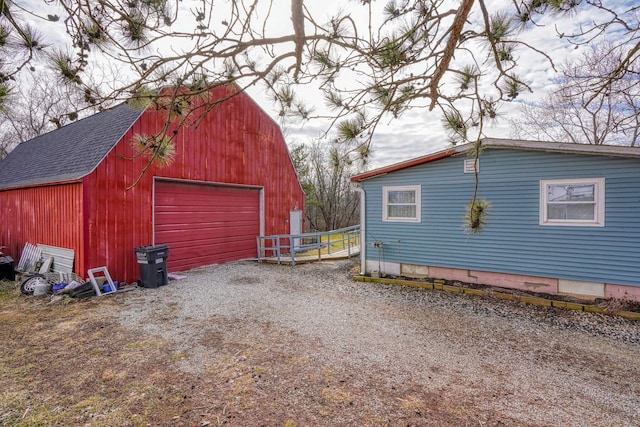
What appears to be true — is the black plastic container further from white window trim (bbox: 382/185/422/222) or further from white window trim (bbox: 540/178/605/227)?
white window trim (bbox: 540/178/605/227)

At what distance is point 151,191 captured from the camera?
25.1 ft

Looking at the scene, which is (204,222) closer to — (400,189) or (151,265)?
(151,265)

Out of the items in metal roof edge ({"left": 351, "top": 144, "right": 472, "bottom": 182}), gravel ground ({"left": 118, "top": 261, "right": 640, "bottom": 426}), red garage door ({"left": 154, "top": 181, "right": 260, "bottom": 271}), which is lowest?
gravel ground ({"left": 118, "top": 261, "right": 640, "bottom": 426})

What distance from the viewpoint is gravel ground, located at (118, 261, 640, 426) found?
272 centimetres

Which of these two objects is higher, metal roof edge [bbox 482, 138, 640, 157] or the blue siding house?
metal roof edge [bbox 482, 138, 640, 157]

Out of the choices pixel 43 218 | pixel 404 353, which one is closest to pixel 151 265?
pixel 43 218

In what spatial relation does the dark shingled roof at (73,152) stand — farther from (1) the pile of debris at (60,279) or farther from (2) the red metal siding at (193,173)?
(1) the pile of debris at (60,279)

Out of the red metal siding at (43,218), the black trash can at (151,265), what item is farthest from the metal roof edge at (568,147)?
the red metal siding at (43,218)

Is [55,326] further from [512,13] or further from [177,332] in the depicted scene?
[512,13]

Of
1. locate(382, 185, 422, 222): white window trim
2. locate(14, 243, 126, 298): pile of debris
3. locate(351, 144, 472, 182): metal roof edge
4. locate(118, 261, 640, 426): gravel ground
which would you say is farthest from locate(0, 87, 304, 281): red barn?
locate(382, 185, 422, 222): white window trim

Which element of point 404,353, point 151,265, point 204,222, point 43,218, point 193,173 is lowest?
point 404,353

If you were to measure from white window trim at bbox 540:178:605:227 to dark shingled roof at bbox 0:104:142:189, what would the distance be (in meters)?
8.24

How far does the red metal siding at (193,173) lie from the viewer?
267 inches

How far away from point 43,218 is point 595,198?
483 inches
